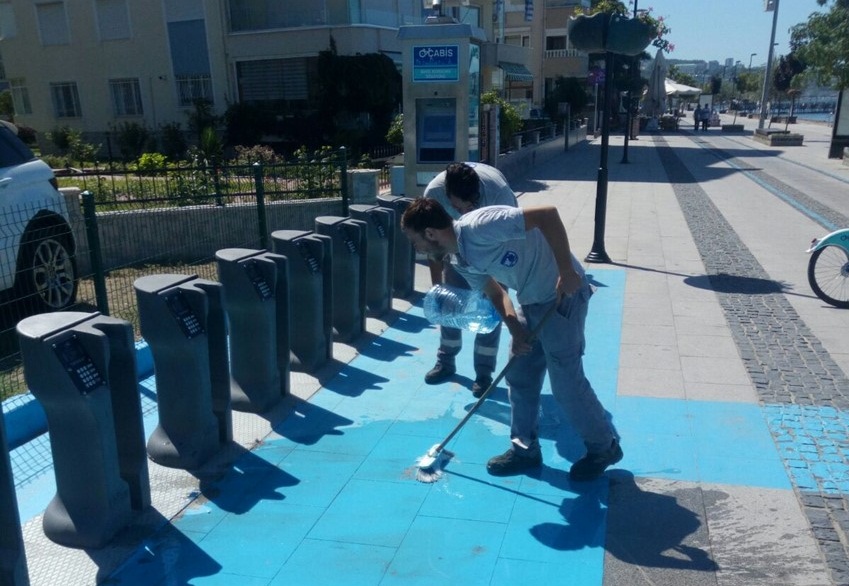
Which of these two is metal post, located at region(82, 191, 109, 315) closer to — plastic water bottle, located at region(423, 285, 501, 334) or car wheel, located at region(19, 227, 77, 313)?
car wheel, located at region(19, 227, 77, 313)

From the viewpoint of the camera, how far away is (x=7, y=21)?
100ft

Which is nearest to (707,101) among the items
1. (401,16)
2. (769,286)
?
(401,16)

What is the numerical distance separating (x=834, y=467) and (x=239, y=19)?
26.9 meters

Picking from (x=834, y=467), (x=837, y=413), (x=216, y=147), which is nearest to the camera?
(x=834, y=467)

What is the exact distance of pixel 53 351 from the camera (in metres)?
3.40

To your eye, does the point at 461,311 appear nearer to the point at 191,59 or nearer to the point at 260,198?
the point at 260,198

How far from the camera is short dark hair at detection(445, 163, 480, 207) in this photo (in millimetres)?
4570

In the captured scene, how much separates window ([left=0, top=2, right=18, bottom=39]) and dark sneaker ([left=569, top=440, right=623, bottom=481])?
3347 centimetres

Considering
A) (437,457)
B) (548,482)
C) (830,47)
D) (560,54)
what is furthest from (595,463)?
(560,54)

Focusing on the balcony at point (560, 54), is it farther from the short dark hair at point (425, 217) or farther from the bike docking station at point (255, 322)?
the short dark hair at point (425, 217)

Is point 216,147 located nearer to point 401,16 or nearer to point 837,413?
point 401,16

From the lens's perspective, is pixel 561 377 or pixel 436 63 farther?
pixel 436 63

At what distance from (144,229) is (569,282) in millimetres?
6756

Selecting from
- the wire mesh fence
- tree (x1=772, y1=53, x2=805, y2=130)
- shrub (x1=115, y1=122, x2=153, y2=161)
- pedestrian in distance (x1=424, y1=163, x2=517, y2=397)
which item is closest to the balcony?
tree (x1=772, y1=53, x2=805, y2=130)
